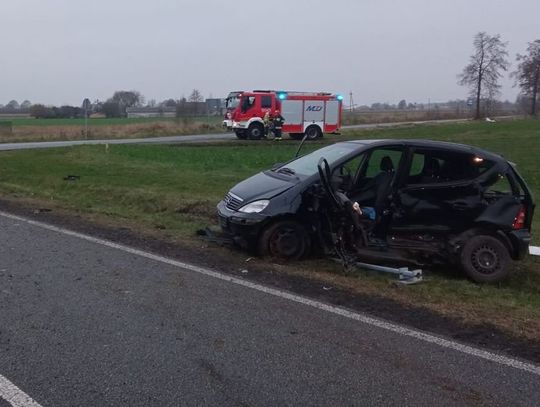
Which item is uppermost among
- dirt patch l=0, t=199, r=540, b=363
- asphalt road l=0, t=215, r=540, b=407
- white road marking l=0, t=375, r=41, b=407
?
white road marking l=0, t=375, r=41, b=407

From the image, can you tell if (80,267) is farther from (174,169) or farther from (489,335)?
(174,169)

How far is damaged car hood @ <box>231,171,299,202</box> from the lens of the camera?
7613mm

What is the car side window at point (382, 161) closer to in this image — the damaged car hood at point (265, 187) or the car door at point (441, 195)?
the car door at point (441, 195)

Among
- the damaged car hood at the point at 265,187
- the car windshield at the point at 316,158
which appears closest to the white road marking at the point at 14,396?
the damaged car hood at the point at 265,187

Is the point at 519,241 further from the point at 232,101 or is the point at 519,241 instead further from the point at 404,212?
the point at 232,101

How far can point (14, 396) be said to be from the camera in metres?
3.81

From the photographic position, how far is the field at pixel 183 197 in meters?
6.15

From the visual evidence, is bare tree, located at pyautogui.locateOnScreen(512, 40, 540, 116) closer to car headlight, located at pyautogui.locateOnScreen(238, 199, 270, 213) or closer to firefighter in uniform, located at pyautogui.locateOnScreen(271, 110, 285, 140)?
firefighter in uniform, located at pyautogui.locateOnScreen(271, 110, 285, 140)

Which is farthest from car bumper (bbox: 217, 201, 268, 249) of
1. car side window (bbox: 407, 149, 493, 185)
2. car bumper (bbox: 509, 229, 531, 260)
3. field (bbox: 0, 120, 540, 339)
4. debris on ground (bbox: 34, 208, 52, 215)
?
debris on ground (bbox: 34, 208, 52, 215)

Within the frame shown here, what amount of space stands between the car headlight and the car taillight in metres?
2.80

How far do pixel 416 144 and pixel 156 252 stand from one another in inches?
133

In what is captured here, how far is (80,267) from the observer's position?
702 cm

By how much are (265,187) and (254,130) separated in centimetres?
2930

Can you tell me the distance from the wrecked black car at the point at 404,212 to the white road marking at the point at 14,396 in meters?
3.90
